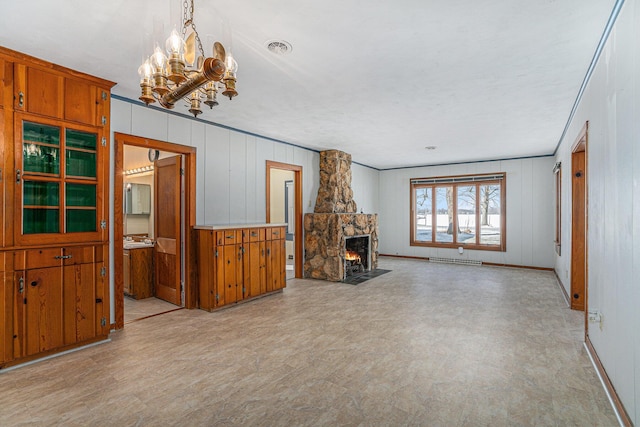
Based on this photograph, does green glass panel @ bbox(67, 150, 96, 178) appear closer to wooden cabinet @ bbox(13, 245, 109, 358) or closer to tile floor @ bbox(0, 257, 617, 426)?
wooden cabinet @ bbox(13, 245, 109, 358)

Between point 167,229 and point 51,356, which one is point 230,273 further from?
point 51,356

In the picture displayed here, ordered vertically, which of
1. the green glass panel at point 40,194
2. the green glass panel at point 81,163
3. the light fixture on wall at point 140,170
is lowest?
the green glass panel at point 40,194

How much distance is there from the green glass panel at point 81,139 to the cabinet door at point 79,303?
3.67ft

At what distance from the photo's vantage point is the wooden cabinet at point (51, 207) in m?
2.71

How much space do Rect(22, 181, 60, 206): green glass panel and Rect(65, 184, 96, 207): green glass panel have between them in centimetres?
9

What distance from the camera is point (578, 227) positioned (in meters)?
4.16

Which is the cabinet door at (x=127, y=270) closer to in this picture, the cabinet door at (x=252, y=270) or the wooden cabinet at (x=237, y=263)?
the wooden cabinet at (x=237, y=263)

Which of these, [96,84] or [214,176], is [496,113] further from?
[96,84]

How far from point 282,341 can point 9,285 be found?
231 centimetres

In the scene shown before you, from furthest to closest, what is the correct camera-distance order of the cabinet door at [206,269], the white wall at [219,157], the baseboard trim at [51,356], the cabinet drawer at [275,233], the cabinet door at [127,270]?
the cabinet drawer at [275,233] → the cabinet door at [127,270] → the cabinet door at [206,269] → the white wall at [219,157] → the baseboard trim at [51,356]

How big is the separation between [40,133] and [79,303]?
1.55 m

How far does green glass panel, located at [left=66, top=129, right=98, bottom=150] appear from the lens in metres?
3.09

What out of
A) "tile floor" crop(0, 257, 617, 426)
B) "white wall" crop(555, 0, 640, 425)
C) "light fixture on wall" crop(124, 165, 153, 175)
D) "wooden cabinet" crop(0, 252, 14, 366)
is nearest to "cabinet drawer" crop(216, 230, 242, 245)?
"tile floor" crop(0, 257, 617, 426)

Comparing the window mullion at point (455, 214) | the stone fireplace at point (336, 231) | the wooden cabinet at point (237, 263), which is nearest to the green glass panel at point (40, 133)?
the wooden cabinet at point (237, 263)
